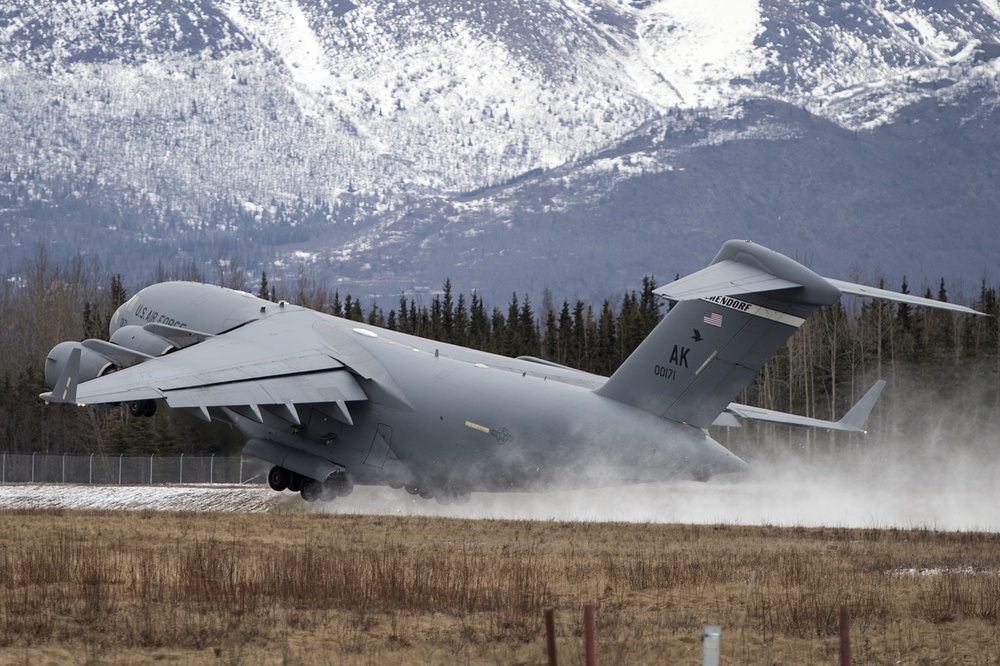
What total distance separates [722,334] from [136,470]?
3055 cm

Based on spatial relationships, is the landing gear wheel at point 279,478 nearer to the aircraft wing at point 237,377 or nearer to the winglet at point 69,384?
the aircraft wing at point 237,377

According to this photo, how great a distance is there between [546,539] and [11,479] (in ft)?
115

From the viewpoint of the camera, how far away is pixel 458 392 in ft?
79.9

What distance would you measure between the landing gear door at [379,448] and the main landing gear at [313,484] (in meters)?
0.98

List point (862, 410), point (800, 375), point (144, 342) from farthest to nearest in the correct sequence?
point (800, 375)
point (144, 342)
point (862, 410)

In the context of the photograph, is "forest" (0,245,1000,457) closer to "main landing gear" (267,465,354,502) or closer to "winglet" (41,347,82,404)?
"main landing gear" (267,465,354,502)

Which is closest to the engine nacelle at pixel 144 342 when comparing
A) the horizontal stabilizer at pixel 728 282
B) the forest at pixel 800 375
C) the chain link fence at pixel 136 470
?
the horizontal stabilizer at pixel 728 282

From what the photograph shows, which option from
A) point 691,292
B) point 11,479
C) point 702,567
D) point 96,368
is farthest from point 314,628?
point 11,479

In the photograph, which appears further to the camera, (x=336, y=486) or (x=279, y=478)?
(x=279, y=478)

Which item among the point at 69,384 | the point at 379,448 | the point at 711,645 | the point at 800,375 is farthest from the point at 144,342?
the point at 800,375

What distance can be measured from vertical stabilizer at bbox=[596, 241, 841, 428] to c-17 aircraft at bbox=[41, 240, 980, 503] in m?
0.02

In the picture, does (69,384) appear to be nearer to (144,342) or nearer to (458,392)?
(144,342)

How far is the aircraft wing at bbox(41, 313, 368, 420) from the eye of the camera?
2309 cm

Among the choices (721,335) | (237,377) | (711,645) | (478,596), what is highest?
(711,645)
